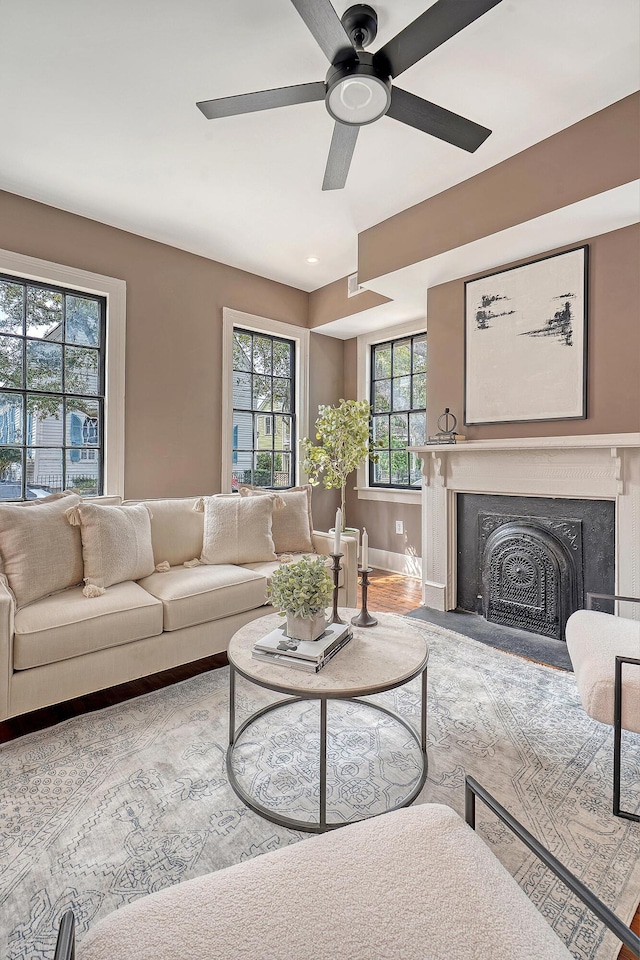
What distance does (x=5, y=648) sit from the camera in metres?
1.89

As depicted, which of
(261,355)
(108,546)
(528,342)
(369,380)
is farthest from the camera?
(369,380)

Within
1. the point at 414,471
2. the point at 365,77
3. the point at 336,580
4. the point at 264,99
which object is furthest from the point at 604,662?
the point at 414,471

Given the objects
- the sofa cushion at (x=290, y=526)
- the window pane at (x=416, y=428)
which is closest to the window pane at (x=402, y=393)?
the window pane at (x=416, y=428)

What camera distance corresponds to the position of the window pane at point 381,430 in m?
5.12

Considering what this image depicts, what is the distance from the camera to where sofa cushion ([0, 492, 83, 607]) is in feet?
7.38

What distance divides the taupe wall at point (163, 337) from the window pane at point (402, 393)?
→ 1731mm

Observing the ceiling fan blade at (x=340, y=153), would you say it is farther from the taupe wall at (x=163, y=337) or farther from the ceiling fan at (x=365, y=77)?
the taupe wall at (x=163, y=337)

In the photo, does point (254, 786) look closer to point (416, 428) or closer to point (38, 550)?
point (38, 550)

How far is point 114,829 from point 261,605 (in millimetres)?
1385

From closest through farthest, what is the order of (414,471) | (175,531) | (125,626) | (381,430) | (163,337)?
(125,626) → (175,531) → (163,337) → (414,471) → (381,430)

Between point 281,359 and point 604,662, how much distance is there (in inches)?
161

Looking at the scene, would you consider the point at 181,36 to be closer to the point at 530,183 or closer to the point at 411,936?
the point at 530,183

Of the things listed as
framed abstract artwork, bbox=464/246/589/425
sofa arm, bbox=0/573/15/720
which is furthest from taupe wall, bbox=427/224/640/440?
sofa arm, bbox=0/573/15/720

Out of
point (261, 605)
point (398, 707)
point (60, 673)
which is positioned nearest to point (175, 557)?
point (261, 605)
